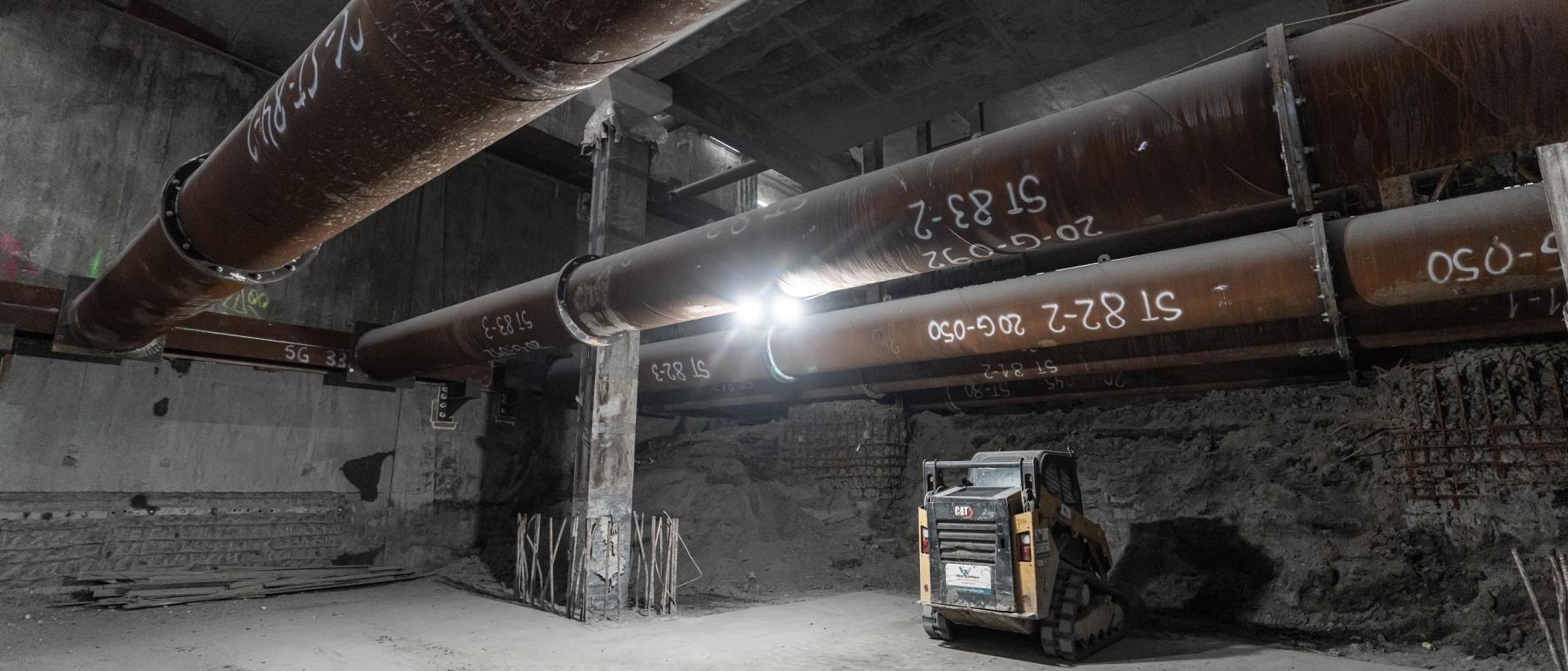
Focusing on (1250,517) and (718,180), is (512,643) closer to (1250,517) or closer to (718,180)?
(1250,517)

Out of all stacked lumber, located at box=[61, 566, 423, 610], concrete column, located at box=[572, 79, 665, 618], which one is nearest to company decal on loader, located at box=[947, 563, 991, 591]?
concrete column, located at box=[572, 79, 665, 618]

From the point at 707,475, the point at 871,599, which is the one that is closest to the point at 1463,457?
the point at 871,599

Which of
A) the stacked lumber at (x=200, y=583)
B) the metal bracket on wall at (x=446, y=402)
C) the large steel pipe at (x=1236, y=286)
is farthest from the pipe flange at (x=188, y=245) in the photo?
the metal bracket on wall at (x=446, y=402)

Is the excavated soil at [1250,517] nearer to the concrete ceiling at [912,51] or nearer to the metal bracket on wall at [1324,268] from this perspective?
the metal bracket on wall at [1324,268]

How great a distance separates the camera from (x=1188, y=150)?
2.87 m

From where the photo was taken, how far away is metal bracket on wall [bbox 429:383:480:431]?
413 inches

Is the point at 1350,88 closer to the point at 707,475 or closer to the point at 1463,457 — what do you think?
the point at 1463,457

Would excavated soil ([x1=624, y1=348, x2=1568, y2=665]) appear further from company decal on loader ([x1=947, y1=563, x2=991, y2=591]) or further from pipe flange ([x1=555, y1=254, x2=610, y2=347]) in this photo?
pipe flange ([x1=555, y1=254, x2=610, y2=347])

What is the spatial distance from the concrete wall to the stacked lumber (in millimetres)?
282

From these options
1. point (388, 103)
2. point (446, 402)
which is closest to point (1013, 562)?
point (388, 103)

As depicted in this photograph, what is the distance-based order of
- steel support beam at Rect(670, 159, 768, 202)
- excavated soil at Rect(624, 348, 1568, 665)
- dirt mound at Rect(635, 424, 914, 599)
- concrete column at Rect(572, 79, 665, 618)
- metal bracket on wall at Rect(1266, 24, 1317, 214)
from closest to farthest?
metal bracket on wall at Rect(1266, 24, 1317, 214), excavated soil at Rect(624, 348, 1568, 665), concrete column at Rect(572, 79, 665, 618), dirt mound at Rect(635, 424, 914, 599), steel support beam at Rect(670, 159, 768, 202)

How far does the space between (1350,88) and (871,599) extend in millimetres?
6768

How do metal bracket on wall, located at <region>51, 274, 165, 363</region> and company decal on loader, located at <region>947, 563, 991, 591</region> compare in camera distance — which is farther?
metal bracket on wall, located at <region>51, 274, 165, 363</region>

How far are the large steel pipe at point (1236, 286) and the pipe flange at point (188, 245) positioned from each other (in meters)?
4.78
